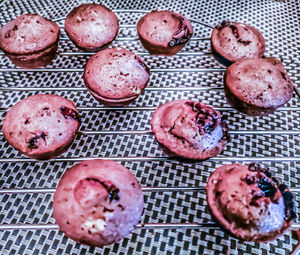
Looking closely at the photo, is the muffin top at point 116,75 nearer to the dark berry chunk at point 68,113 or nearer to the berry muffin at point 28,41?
the dark berry chunk at point 68,113

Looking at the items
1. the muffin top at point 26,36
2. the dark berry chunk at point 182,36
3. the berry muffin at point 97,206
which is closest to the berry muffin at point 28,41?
the muffin top at point 26,36

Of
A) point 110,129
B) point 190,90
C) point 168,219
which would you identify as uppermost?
point 190,90

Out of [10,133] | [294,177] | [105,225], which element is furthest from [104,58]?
[294,177]

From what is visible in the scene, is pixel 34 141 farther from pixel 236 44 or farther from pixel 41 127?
pixel 236 44

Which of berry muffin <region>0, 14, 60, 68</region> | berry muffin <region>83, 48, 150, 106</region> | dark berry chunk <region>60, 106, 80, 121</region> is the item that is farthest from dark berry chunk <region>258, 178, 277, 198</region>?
berry muffin <region>0, 14, 60, 68</region>

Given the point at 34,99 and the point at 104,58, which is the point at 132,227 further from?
the point at 104,58

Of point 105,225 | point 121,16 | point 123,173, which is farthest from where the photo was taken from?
point 121,16

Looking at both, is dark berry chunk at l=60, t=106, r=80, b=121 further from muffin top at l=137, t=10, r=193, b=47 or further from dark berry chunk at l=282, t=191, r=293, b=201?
dark berry chunk at l=282, t=191, r=293, b=201
